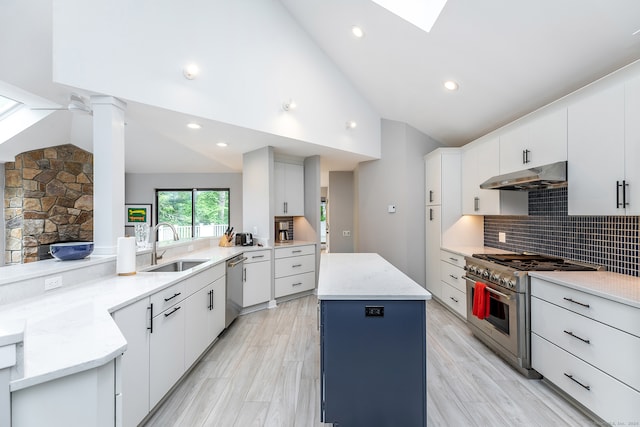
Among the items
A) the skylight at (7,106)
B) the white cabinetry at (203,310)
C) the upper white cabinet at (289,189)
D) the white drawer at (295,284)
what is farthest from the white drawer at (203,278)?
the skylight at (7,106)

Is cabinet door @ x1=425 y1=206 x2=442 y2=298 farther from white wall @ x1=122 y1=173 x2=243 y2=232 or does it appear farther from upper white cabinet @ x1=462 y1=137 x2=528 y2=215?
white wall @ x1=122 y1=173 x2=243 y2=232

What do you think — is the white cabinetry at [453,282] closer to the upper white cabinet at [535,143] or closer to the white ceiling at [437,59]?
the upper white cabinet at [535,143]

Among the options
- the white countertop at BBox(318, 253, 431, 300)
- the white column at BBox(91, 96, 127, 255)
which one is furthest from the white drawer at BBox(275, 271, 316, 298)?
the white column at BBox(91, 96, 127, 255)

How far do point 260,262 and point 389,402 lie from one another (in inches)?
104

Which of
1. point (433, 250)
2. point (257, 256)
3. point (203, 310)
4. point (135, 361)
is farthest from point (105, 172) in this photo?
point (433, 250)

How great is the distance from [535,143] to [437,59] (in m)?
1.31

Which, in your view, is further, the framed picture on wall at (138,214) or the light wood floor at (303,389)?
the framed picture on wall at (138,214)

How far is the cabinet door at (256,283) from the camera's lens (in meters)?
3.73

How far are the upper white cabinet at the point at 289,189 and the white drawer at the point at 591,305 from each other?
10.9 feet

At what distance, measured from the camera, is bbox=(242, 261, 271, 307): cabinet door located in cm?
373

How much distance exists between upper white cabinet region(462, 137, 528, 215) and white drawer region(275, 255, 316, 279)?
2.37 meters

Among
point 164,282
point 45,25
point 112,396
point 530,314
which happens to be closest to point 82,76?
point 45,25

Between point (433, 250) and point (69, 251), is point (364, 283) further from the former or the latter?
point (433, 250)

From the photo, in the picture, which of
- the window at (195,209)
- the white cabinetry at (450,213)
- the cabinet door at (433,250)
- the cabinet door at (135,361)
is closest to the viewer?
the cabinet door at (135,361)
